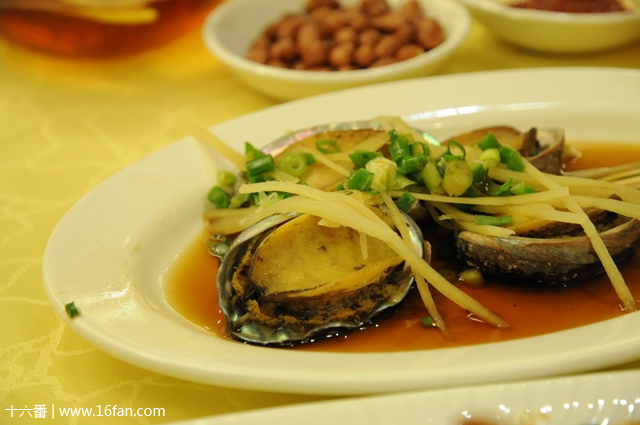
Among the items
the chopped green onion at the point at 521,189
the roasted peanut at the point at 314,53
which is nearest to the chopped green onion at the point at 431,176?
the chopped green onion at the point at 521,189

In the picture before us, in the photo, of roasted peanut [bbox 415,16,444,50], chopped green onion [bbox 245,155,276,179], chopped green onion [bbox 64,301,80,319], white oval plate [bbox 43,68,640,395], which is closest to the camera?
white oval plate [bbox 43,68,640,395]

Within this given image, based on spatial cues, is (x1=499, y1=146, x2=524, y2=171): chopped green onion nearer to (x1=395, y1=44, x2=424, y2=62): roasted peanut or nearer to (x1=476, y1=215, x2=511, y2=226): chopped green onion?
(x1=476, y1=215, x2=511, y2=226): chopped green onion

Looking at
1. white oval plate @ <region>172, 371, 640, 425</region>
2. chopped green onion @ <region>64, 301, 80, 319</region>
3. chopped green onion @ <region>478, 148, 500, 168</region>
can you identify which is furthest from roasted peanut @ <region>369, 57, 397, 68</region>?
white oval plate @ <region>172, 371, 640, 425</region>

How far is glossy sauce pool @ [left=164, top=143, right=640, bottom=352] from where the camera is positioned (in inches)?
60.9

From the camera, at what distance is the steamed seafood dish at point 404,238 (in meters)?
1.56

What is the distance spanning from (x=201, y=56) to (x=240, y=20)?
41cm

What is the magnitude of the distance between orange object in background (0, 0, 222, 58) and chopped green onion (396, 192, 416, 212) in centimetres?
204

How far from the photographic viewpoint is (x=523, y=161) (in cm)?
184

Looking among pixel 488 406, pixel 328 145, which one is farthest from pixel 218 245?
pixel 488 406

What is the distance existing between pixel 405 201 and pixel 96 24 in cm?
222

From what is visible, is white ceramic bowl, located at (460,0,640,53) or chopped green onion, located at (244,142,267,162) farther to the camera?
white ceramic bowl, located at (460,0,640,53)

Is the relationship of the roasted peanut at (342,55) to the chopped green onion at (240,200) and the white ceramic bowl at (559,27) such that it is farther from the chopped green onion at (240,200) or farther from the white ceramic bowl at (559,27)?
the chopped green onion at (240,200)

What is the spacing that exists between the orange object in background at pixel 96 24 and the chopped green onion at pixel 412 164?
76.9 inches

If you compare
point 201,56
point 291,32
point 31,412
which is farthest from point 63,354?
point 201,56
